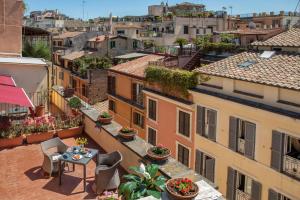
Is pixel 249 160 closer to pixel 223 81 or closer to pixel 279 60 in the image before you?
pixel 223 81

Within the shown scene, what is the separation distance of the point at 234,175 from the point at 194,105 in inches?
203

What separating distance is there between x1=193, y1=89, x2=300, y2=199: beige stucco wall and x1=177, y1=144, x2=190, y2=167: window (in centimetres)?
203

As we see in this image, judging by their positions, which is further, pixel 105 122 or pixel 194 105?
pixel 194 105

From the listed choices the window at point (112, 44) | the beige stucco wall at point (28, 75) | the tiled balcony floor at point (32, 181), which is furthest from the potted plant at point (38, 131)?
the window at point (112, 44)

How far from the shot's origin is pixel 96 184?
8953mm

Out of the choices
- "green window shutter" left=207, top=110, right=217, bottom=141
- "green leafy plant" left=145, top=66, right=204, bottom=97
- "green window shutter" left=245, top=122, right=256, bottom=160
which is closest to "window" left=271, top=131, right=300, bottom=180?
"green window shutter" left=245, top=122, right=256, bottom=160

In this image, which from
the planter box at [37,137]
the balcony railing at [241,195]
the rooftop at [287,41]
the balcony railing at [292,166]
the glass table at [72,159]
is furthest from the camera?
the rooftop at [287,41]

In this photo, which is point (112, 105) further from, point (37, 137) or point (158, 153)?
point (158, 153)

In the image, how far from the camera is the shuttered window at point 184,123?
76.3ft

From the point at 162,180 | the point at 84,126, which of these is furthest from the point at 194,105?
the point at 162,180

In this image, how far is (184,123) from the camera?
2361 centimetres

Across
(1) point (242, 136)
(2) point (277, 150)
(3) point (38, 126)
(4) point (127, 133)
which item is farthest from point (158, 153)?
(1) point (242, 136)

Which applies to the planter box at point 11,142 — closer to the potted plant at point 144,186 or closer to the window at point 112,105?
the potted plant at point 144,186

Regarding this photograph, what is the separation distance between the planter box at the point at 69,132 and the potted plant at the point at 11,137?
1.38 meters
